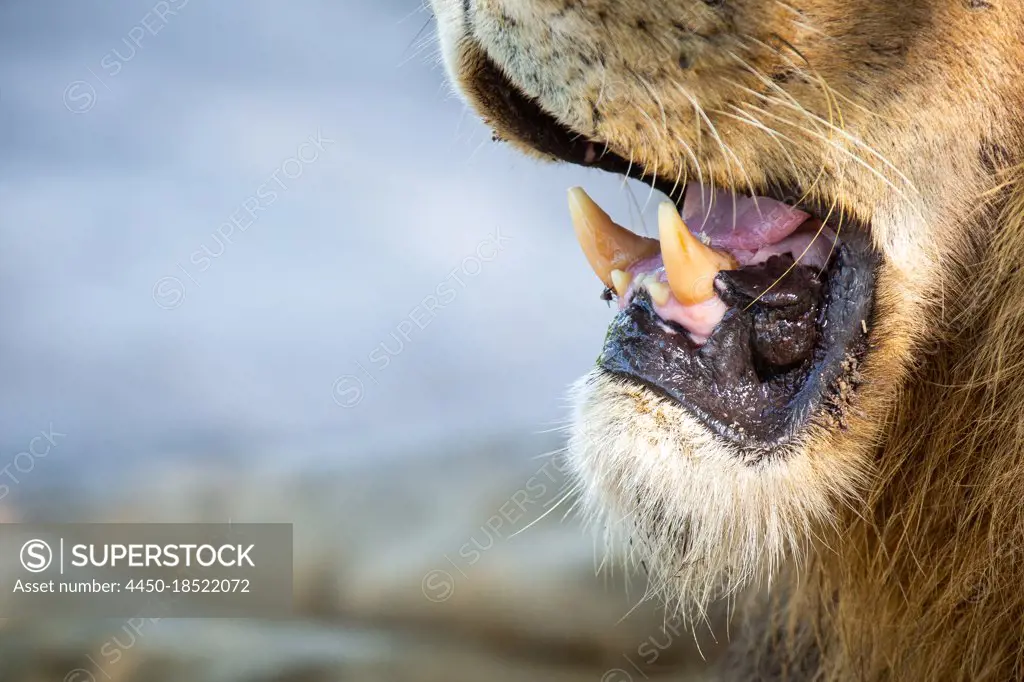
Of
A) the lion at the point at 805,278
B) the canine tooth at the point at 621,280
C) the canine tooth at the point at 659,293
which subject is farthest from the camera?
A: the canine tooth at the point at 621,280

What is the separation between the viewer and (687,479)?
3.56 feet

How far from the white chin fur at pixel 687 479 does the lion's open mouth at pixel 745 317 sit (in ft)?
0.07

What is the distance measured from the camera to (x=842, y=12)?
104 cm

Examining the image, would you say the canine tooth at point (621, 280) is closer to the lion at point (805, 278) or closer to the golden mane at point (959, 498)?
the lion at point (805, 278)

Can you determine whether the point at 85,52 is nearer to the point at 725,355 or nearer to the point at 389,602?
the point at 389,602

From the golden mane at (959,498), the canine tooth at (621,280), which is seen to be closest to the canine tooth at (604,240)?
the canine tooth at (621,280)

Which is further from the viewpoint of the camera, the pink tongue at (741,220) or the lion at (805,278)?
the pink tongue at (741,220)

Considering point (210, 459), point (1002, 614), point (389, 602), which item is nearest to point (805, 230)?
point (1002, 614)

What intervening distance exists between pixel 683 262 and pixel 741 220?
19 cm

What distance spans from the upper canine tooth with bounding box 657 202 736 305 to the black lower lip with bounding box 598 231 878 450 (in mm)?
40

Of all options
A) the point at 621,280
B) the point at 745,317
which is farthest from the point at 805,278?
the point at 621,280

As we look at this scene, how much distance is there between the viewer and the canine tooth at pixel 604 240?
1313 mm

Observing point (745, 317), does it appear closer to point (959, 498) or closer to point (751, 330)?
point (751, 330)

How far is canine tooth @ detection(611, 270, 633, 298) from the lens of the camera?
1262 mm
